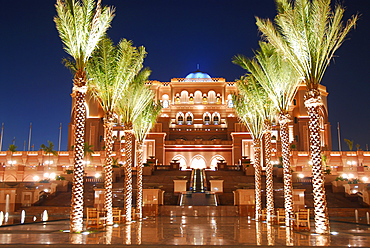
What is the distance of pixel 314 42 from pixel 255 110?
26.0ft

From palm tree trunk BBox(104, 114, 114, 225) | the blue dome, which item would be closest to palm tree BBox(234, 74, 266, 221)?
palm tree trunk BBox(104, 114, 114, 225)

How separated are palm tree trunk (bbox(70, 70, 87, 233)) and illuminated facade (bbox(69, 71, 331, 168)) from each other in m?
31.2

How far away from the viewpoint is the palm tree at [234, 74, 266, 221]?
21125 millimetres

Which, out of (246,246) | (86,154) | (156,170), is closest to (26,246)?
(246,246)

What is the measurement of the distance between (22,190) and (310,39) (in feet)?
67.6

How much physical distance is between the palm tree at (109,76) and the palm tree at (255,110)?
7.03 m

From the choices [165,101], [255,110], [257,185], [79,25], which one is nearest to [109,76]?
[79,25]

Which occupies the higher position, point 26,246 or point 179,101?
point 179,101

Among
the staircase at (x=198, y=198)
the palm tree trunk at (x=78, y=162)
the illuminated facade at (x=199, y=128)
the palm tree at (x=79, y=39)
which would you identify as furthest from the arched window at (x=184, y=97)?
the palm tree trunk at (x=78, y=162)

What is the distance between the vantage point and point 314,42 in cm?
1466

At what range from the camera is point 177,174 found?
1422 inches

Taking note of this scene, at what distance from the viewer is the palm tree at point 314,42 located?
13984mm

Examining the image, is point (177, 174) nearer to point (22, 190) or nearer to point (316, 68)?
point (22, 190)

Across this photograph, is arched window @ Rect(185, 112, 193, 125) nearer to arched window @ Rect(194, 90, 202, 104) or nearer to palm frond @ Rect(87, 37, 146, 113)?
arched window @ Rect(194, 90, 202, 104)
